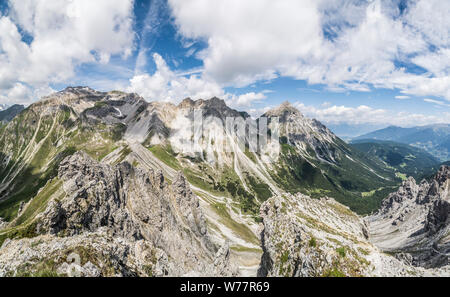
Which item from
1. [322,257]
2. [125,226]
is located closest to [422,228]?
[322,257]

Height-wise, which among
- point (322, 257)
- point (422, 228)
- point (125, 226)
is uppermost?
point (322, 257)

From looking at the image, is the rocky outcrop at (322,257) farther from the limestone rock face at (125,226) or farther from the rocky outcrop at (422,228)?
the rocky outcrop at (422,228)

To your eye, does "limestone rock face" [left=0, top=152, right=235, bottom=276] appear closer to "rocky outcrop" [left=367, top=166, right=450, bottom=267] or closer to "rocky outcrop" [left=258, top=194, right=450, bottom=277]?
"rocky outcrop" [left=258, top=194, right=450, bottom=277]

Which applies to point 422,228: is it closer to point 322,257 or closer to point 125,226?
point 322,257

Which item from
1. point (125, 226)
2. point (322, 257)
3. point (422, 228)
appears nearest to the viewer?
point (322, 257)

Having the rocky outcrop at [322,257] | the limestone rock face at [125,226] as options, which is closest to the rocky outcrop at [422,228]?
the rocky outcrop at [322,257]

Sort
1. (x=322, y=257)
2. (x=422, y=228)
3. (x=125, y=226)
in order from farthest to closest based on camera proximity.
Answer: (x=422, y=228) → (x=125, y=226) → (x=322, y=257)

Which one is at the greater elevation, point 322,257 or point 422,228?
point 322,257
